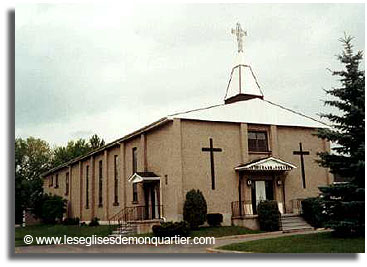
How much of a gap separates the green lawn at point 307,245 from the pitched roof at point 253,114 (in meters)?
6.78

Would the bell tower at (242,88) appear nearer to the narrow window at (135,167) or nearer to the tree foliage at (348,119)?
the narrow window at (135,167)

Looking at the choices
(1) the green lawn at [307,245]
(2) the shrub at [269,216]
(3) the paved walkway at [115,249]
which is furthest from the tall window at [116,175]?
(1) the green lawn at [307,245]

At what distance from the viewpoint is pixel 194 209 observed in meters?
17.0

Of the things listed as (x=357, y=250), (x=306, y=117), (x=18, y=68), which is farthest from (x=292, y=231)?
(x=18, y=68)

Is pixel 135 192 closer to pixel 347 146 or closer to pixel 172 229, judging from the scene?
pixel 172 229

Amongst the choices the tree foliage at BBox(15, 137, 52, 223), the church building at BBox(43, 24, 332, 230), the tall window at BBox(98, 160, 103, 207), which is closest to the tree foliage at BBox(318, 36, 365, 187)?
the church building at BBox(43, 24, 332, 230)

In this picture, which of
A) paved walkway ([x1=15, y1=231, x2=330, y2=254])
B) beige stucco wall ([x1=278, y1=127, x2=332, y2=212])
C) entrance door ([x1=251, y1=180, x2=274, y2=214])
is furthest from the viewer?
beige stucco wall ([x1=278, y1=127, x2=332, y2=212])

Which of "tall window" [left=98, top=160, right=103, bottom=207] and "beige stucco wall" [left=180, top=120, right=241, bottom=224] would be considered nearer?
"beige stucco wall" [left=180, top=120, right=241, bottom=224]

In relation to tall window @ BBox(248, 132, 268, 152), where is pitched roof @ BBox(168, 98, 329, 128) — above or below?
above

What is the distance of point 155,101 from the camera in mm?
13258

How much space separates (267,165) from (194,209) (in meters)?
3.53

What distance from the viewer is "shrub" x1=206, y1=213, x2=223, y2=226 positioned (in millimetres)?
17484

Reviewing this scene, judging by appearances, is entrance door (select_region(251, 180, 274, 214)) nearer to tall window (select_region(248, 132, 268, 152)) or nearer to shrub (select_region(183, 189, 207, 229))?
tall window (select_region(248, 132, 268, 152))

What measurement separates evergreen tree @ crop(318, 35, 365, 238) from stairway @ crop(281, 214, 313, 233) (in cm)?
502
